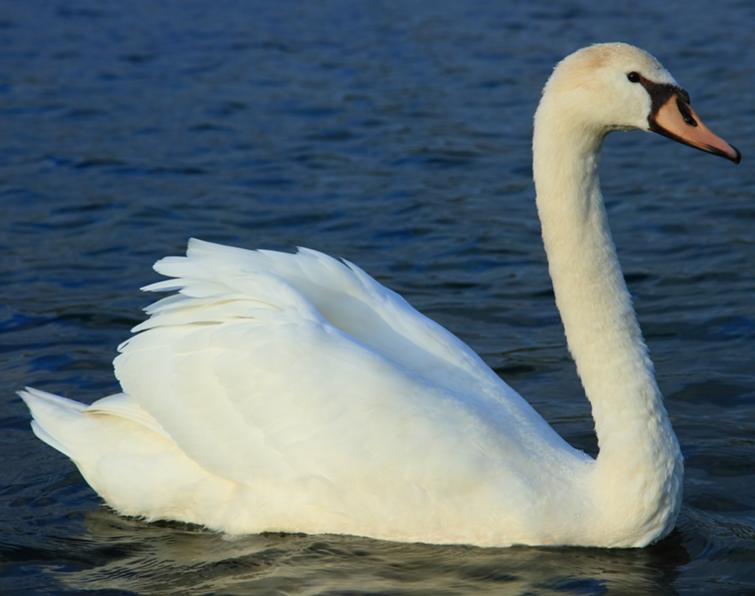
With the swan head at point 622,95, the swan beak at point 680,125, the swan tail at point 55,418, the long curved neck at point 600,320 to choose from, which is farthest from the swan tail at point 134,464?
the swan beak at point 680,125

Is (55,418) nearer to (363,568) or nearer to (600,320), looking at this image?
(363,568)

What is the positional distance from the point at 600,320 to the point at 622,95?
0.86 meters

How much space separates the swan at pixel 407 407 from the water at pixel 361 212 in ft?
0.52

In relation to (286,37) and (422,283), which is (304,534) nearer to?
(422,283)

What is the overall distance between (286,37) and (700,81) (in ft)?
15.5

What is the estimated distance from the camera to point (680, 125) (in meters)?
5.60

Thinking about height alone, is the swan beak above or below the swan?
above

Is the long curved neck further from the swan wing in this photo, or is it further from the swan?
the swan wing

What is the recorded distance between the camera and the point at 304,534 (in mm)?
5805

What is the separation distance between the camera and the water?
5.75 m

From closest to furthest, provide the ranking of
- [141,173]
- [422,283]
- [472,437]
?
[472,437], [422,283], [141,173]

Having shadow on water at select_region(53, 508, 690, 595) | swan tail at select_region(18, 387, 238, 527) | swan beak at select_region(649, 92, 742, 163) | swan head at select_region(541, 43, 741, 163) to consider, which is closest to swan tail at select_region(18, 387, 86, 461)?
swan tail at select_region(18, 387, 238, 527)

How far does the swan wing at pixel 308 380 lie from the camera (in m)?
5.56

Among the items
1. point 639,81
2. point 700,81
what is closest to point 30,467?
point 639,81
